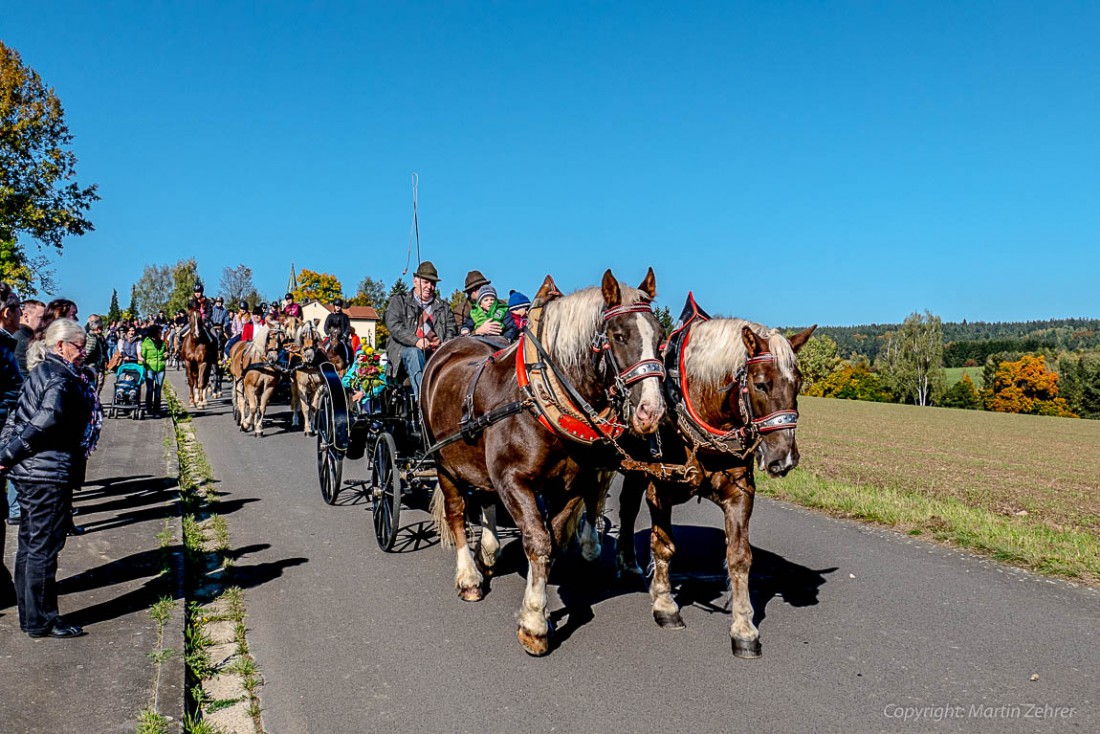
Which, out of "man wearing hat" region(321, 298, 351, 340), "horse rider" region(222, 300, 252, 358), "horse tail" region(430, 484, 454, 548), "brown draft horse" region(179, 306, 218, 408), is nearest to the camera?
"horse tail" region(430, 484, 454, 548)

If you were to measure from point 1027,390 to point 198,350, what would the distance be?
69.5 metres

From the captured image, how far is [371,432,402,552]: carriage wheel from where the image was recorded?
266 inches

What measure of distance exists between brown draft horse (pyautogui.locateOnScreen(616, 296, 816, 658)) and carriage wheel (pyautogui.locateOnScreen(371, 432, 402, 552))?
8.10 ft

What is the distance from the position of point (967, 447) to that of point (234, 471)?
22643 millimetres

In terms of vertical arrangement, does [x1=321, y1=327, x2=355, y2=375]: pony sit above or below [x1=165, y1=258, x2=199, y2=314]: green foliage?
below

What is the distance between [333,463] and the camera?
28.9 feet

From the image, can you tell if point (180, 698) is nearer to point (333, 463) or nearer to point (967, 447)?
point (333, 463)

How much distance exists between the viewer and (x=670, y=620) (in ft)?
16.8

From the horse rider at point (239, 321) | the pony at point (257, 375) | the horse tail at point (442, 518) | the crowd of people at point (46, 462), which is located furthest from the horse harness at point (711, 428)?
the horse rider at point (239, 321)

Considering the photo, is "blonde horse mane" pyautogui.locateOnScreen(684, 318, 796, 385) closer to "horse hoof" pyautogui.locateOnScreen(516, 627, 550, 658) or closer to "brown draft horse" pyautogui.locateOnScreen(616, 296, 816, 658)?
"brown draft horse" pyautogui.locateOnScreen(616, 296, 816, 658)

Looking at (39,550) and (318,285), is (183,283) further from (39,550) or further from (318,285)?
(39,550)

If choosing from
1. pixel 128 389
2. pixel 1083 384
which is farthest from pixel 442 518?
pixel 1083 384

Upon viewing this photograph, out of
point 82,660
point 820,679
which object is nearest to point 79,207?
point 82,660

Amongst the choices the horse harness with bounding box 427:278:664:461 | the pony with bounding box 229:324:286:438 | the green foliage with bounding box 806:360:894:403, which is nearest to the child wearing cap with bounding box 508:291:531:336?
the horse harness with bounding box 427:278:664:461
